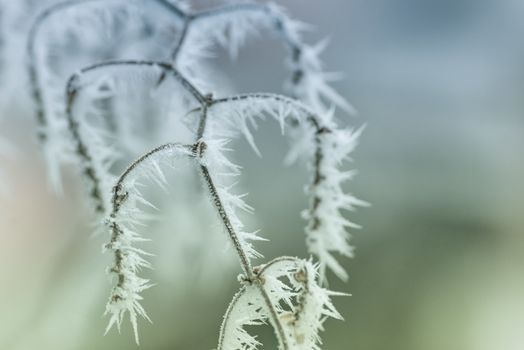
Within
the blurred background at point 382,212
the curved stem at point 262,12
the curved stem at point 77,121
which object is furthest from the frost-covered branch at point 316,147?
the blurred background at point 382,212

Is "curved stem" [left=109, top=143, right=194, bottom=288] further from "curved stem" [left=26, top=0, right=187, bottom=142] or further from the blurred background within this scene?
the blurred background

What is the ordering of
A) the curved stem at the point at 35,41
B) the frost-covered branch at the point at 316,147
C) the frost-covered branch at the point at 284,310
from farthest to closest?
the curved stem at the point at 35,41 < the frost-covered branch at the point at 316,147 < the frost-covered branch at the point at 284,310

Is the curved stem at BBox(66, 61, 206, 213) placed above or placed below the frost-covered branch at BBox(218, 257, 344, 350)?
above

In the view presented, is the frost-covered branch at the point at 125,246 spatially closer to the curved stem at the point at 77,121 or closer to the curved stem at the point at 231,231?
the curved stem at the point at 231,231

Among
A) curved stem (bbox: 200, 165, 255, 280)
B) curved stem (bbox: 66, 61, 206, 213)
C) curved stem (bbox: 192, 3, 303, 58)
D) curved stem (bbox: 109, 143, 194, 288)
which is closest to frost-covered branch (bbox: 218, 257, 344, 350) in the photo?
curved stem (bbox: 200, 165, 255, 280)

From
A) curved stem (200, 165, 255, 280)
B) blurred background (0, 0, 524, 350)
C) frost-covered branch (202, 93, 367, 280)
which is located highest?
blurred background (0, 0, 524, 350)

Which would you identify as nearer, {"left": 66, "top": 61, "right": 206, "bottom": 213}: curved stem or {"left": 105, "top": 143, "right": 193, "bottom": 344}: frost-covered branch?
{"left": 105, "top": 143, "right": 193, "bottom": 344}: frost-covered branch

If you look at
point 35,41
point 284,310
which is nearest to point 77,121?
point 35,41

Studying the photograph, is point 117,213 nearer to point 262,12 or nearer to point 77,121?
point 77,121
